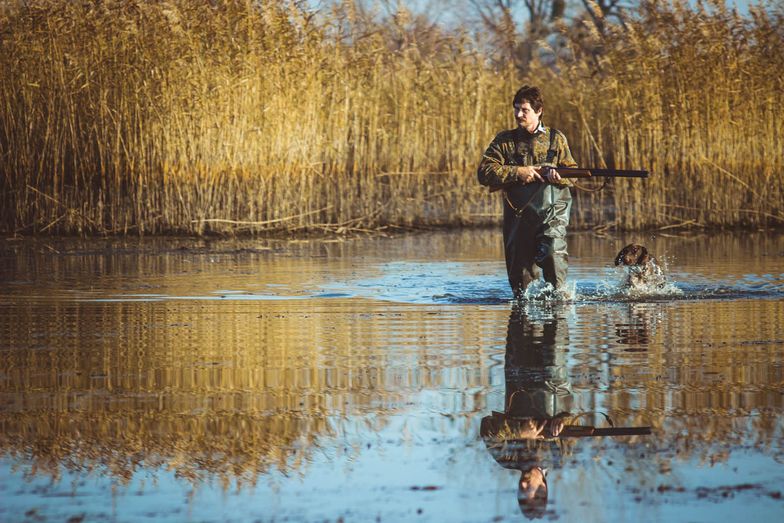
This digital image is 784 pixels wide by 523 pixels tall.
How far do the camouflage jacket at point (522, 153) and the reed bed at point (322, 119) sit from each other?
23.2 ft

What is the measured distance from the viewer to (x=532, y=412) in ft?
19.8

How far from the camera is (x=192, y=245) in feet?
52.4

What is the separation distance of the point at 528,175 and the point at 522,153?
326 millimetres

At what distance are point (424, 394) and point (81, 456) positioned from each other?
1.83 m

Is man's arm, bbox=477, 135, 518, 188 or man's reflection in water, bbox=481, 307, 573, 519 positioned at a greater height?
man's arm, bbox=477, 135, 518, 188

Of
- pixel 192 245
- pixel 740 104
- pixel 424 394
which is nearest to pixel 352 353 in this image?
pixel 424 394

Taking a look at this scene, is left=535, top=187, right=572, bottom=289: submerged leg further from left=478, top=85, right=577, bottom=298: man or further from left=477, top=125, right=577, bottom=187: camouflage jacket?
left=477, top=125, right=577, bottom=187: camouflage jacket

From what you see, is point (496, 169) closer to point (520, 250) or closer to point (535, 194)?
point (535, 194)

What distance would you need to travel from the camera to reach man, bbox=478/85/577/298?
32.6ft

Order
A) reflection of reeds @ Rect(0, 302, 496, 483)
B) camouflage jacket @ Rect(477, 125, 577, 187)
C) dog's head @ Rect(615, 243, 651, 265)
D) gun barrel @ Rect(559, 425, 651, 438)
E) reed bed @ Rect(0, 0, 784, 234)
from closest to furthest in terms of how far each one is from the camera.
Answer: reflection of reeds @ Rect(0, 302, 496, 483), gun barrel @ Rect(559, 425, 651, 438), camouflage jacket @ Rect(477, 125, 577, 187), dog's head @ Rect(615, 243, 651, 265), reed bed @ Rect(0, 0, 784, 234)

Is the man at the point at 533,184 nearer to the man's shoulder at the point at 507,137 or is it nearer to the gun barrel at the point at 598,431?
the man's shoulder at the point at 507,137

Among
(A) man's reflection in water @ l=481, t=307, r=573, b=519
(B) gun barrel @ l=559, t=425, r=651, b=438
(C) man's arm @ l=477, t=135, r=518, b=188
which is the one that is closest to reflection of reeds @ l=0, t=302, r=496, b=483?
(A) man's reflection in water @ l=481, t=307, r=573, b=519

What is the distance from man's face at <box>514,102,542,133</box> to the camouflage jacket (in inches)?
2.6

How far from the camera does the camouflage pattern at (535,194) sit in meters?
10.0
